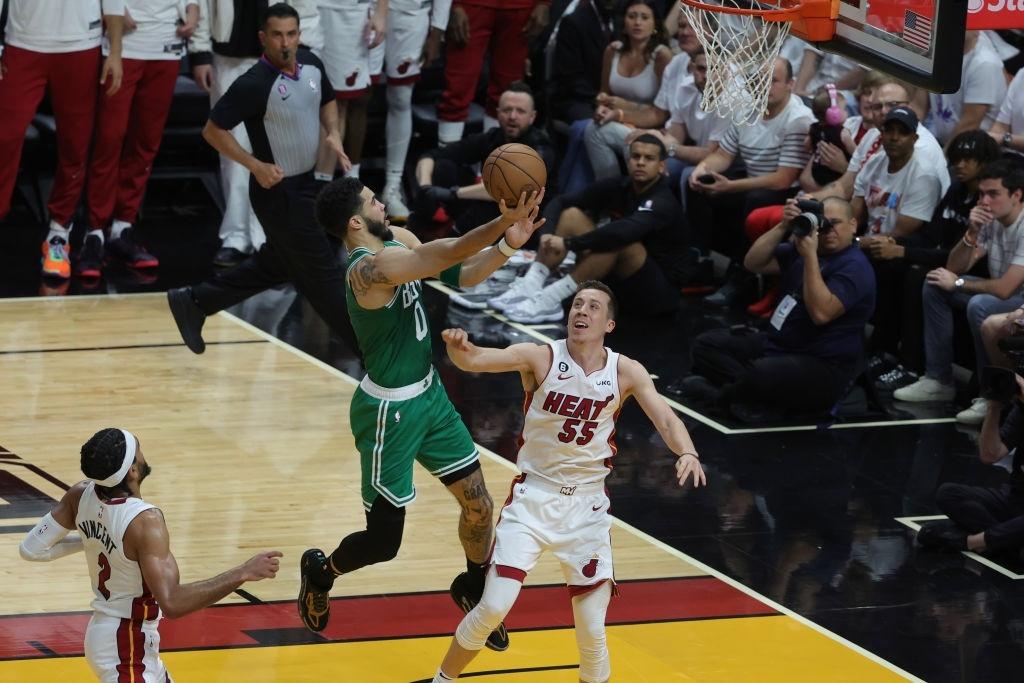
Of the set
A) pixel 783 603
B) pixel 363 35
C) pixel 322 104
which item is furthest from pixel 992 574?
pixel 363 35

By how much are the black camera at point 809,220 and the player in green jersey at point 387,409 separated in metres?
3.35

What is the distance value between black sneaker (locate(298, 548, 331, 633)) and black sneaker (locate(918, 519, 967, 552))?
304 cm

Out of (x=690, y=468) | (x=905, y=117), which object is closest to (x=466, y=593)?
(x=690, y=468)

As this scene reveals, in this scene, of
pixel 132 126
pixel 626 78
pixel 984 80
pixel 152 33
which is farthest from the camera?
pixel 626 78

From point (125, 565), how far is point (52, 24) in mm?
6758

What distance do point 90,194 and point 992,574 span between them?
23.2 ft

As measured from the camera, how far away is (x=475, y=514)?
6.36 m

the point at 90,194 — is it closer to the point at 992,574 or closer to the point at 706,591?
the point at 706,591

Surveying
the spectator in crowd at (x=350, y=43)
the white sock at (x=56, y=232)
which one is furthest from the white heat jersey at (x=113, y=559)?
the spectator in crowd at (x=350, y=43)

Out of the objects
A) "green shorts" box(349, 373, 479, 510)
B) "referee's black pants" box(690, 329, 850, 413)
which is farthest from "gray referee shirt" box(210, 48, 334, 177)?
"green shorts" box(349, 373, 479, 510)

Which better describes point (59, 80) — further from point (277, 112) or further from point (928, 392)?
point (928, 392)

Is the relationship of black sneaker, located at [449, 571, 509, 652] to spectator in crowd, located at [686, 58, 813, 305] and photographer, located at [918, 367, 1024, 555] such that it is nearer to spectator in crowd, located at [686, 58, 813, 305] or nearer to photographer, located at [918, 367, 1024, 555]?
photographer, located at [918, 367, 1024, 555]

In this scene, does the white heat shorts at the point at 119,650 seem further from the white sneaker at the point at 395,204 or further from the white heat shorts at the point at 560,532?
the white sneaker at the point at 395,204

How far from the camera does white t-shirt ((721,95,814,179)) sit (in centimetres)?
1145
